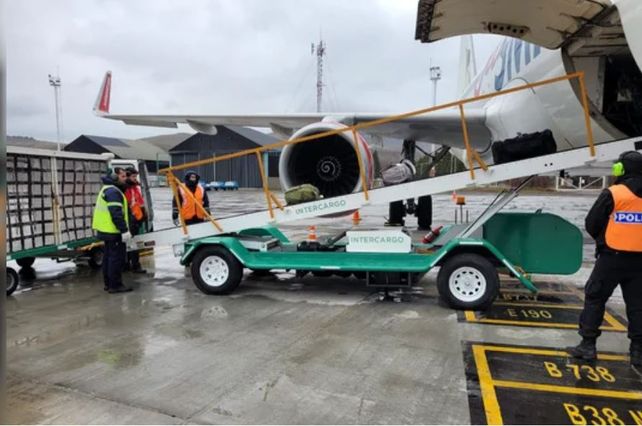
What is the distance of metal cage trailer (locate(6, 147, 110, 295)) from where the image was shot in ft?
23.9

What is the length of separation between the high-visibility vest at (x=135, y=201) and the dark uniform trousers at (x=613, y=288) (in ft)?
21.5

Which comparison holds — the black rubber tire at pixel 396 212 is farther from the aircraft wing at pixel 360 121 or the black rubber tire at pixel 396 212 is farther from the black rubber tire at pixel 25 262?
the black rubber tire at pixel 25 262

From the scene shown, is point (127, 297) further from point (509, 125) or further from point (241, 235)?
point (509, 125)

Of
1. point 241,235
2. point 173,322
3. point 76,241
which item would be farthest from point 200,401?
point 76,241

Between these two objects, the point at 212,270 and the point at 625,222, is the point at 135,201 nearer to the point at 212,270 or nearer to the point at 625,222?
the point at 212,270

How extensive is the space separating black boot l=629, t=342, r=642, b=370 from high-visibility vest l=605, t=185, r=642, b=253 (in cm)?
83

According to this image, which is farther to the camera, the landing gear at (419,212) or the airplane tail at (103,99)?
the landing gear at (419,212)

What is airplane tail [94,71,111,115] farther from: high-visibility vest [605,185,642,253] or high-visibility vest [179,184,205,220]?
high-visibility vest [605,185,642,253]

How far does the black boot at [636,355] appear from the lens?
14.2 feet

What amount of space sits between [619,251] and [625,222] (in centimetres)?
25

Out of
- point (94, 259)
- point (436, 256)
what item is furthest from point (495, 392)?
point (94, 259)

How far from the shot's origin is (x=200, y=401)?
12.0ft

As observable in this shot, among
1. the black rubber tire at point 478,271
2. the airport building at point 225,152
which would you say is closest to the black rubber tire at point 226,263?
the black rubber tire at point 478,271

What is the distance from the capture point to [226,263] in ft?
Result: 22.8
